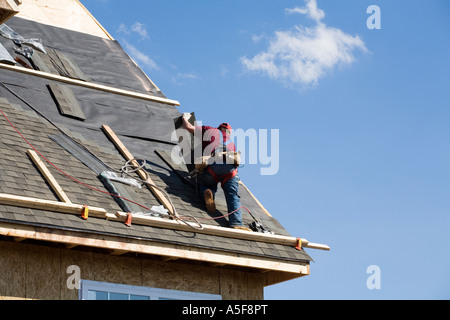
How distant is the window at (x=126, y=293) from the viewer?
10.1 m

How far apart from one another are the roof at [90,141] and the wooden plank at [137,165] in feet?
0.30

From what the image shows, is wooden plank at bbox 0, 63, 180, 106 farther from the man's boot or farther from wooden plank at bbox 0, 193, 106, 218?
wooden plank at bbox 0, 193, 106, 218

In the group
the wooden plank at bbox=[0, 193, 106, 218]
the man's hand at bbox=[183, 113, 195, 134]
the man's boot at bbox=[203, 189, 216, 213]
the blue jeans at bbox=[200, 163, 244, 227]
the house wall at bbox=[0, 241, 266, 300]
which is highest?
the man's hand at bbox=[183, 113, 195, 134]

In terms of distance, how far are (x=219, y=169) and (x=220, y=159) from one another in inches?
6.1

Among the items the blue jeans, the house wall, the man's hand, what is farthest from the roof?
the man's hand

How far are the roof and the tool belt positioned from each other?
0.45 metres

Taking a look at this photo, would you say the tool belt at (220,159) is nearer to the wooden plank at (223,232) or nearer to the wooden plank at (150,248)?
the wooden plank at (223,232)

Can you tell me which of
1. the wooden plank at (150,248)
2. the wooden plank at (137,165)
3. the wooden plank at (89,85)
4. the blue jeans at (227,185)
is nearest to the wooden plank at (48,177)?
the wooden plank at (150,248)

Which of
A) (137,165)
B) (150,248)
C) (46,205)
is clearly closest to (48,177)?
(46,205)

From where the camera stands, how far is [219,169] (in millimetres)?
12227

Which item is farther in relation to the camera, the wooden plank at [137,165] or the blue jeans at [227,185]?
the blue jeans at [227,185]

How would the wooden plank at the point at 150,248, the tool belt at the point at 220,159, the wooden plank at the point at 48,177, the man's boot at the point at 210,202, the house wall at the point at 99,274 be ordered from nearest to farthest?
the wooden plank at the point at 150,248, the house wall at the point at 99,274, the wooden plank at the point at 48,177, the man's boot at the point at 210,202, the tool belt at the point at 220,159

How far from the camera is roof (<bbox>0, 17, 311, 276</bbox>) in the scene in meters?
10.4
